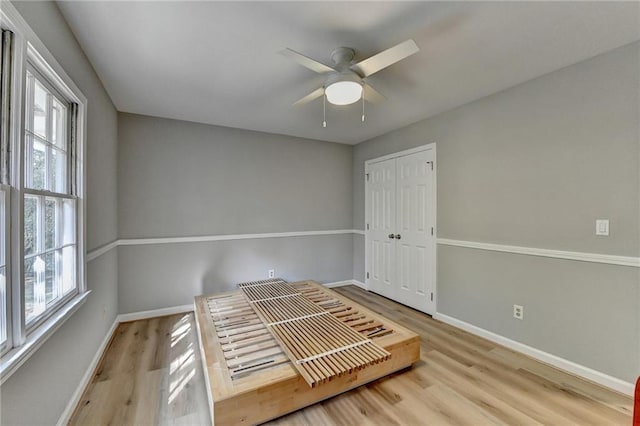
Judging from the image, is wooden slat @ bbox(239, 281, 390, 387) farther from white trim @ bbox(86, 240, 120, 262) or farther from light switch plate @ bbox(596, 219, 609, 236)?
light switch plate @ bbox(596, 219, 609, 236)

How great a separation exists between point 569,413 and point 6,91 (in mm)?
3438

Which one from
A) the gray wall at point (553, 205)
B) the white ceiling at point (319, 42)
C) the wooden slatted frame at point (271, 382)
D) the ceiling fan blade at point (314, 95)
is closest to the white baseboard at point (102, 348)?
the wooden slatted frame at point (271, 382)

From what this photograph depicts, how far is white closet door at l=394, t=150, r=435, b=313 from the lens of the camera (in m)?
3.25

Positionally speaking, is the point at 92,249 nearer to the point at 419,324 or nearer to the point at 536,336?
the point at 419,324

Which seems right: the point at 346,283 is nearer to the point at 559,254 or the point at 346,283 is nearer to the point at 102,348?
the point at 559,254

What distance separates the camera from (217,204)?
140 inches

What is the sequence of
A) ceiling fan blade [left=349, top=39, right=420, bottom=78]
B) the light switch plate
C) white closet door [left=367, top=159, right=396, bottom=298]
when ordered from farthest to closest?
white closet door [left=367, top=159, right=396, bottom=298] < the light switch plate < ceiling fan blade [left=349, top=39, right=420, bottom=78]

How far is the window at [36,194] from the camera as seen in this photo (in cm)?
110

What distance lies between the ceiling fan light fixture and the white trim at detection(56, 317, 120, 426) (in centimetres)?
261

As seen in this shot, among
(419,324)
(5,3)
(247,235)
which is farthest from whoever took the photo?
(247,235)

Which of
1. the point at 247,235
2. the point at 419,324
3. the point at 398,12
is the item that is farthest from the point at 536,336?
the point at 247,235

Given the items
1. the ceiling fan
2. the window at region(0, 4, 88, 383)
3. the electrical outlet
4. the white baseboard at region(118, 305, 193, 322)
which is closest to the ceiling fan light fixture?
the ceiling fan

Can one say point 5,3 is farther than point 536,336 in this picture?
No

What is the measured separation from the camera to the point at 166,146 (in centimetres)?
327
